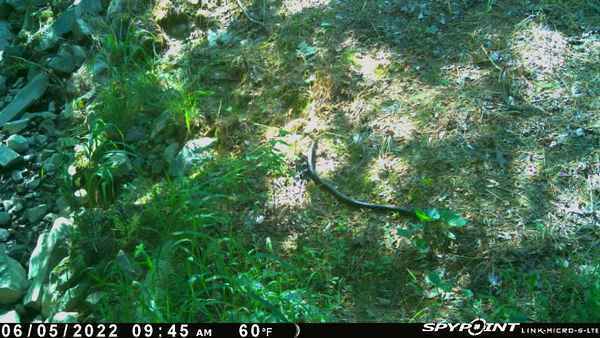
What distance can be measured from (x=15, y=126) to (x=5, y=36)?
0.99 meters

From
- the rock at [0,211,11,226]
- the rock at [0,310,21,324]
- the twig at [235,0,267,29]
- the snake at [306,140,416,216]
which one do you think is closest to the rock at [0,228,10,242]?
the rock at [0,211,11,226]

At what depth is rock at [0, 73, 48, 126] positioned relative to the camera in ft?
14.9

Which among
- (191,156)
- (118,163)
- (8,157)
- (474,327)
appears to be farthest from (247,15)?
(474,327)

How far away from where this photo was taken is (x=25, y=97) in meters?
4.59

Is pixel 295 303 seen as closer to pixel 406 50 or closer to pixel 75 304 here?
pixel 75 304

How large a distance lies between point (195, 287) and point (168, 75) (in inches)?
63.2

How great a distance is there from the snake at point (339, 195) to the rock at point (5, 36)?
270cm

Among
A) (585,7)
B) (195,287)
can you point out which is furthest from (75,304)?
(585,7)

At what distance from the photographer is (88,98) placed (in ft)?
14.2

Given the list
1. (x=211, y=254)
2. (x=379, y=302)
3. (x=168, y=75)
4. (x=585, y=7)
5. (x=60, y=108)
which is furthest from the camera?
(x=60, y=108)

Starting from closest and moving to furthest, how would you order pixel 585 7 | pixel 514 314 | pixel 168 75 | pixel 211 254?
pixel 514 314 → pixel 211 254 → pixel 585 7 → pixel 168 75

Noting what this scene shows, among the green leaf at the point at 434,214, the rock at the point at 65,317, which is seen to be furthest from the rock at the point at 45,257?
the green leaf at the point at 434,214

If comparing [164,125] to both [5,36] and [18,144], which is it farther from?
[5,36]

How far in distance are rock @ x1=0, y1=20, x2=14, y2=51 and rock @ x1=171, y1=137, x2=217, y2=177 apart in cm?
208
